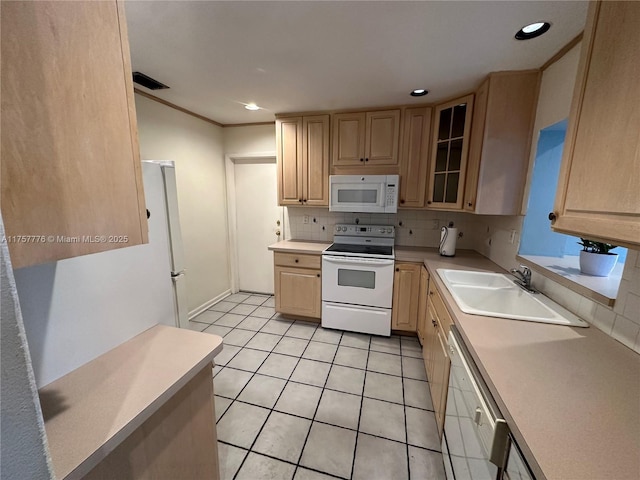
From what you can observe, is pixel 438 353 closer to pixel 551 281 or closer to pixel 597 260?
pixel 551 281

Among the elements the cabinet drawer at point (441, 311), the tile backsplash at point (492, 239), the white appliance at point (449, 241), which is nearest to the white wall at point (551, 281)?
the tile backsplash at point (492, 239)

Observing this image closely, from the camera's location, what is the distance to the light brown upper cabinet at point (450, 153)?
7.31 ft

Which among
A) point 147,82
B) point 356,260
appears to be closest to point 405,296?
point 356,260

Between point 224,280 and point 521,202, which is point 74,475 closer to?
point 521,202

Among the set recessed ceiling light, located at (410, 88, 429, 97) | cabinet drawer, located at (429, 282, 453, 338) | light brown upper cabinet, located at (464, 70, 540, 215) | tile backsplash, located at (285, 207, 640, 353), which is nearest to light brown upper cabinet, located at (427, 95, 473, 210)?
light brown upper cabinet, located at (464, 70, 540, 215)

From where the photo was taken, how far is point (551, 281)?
58.4 inches

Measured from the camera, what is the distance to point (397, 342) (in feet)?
8.58

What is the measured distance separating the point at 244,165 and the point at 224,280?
1.63 metres

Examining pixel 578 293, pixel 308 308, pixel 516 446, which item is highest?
pixel 578 293

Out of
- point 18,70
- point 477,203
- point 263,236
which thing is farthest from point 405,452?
point 263,236

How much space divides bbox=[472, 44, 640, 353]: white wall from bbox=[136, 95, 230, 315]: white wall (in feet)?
10.0

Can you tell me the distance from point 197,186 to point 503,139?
9.85 ft

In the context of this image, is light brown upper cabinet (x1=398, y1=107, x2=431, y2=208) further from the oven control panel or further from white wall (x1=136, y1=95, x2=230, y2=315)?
white wall (x1=136, y1=95, x2=230, y2=315)

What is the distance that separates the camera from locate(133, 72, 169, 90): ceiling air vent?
1.92 meters
